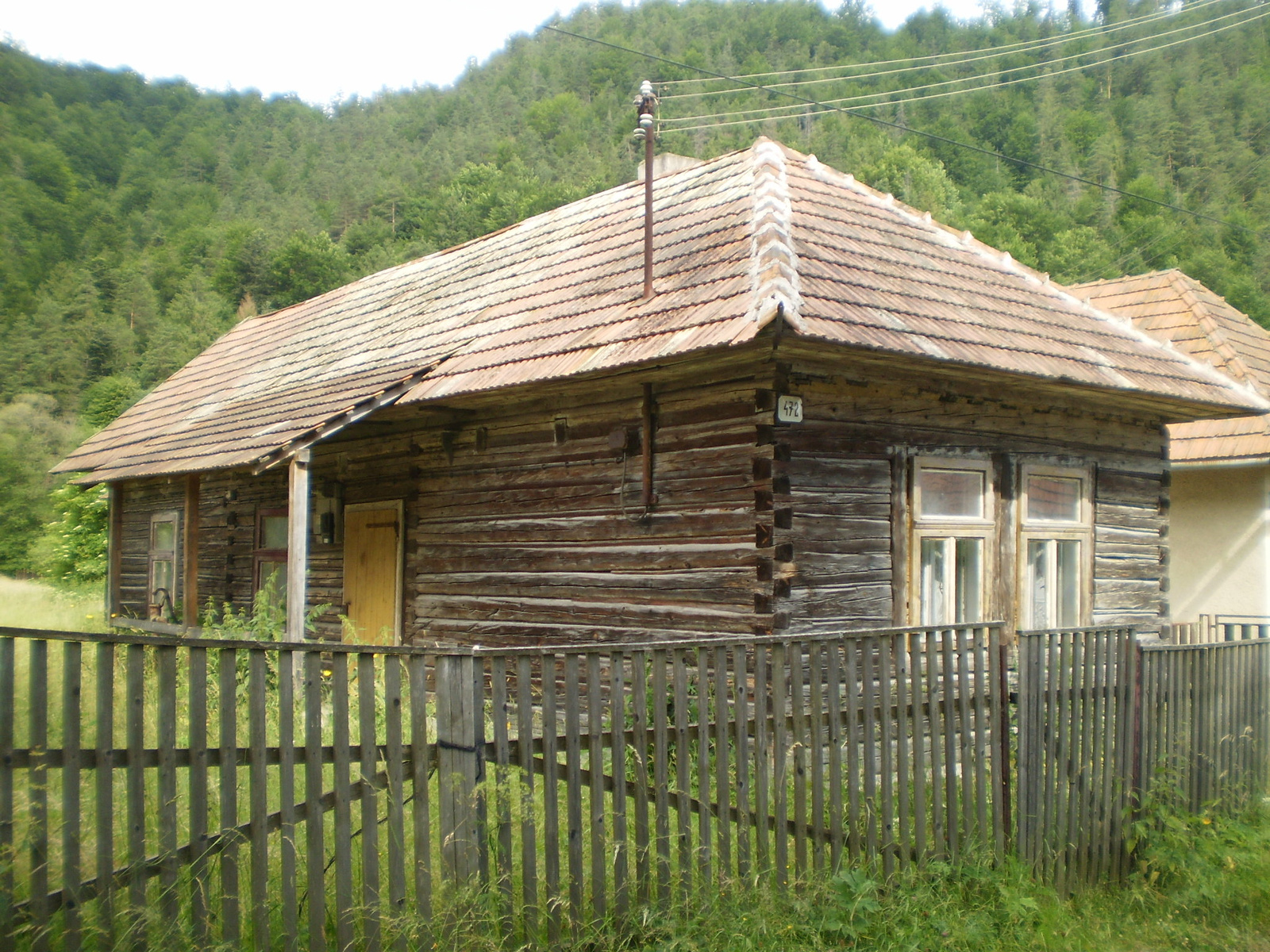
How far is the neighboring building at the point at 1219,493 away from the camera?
12719 mm

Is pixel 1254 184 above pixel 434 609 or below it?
above

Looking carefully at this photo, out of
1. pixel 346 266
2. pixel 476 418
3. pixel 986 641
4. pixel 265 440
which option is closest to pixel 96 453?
pixel 265 440

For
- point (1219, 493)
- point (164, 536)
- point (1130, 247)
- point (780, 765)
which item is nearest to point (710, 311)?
point (780, 765)

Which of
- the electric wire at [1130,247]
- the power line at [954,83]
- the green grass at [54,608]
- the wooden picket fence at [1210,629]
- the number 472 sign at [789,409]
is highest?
the power line at [954,83]

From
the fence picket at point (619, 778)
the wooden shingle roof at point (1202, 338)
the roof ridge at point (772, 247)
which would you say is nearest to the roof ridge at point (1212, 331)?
the wooden shingle roof at point (1202, 338)

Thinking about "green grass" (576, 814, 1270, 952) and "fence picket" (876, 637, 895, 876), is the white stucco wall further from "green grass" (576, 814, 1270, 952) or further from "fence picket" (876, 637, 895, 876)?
"fence picket" (876, 637, 895, 876)

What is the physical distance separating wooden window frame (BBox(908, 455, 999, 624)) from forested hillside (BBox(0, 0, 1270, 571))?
43846 mm

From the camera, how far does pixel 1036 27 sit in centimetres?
8962

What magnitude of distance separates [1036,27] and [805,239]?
95.2 metres

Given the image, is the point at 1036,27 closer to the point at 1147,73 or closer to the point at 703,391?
the point at 1147,73

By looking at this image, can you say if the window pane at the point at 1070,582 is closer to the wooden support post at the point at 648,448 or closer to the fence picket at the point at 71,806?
the wooden support post at the point at 648,448

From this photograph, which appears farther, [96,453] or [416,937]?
[96,453]

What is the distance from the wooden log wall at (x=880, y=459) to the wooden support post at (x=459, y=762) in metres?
3.60

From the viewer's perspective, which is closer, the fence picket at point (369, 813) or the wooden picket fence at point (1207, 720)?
the fence picket at point (369, 813)
